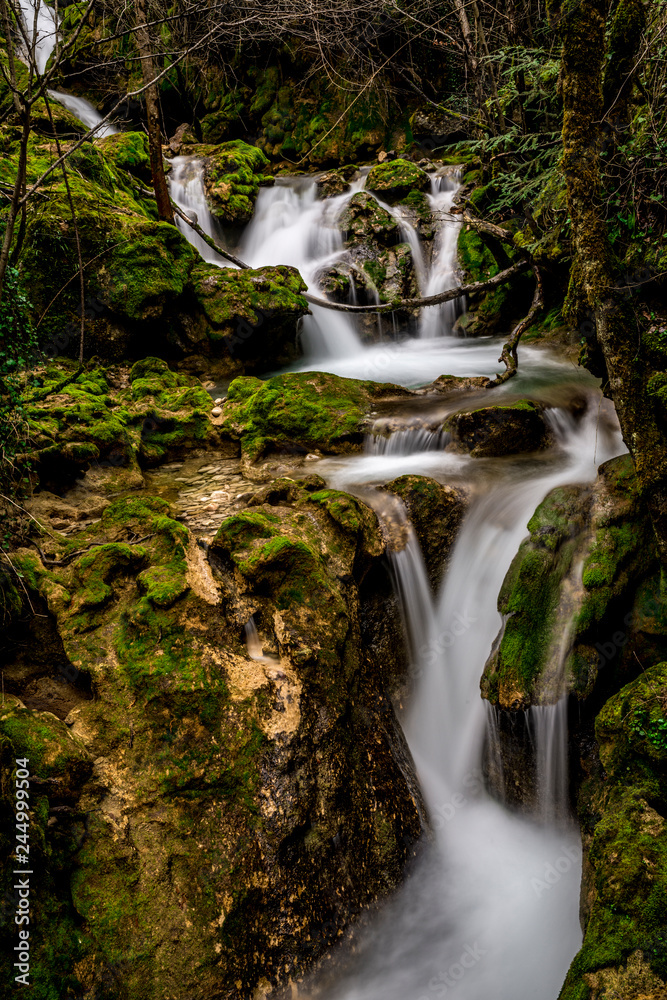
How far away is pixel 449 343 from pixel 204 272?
4486 millimetres

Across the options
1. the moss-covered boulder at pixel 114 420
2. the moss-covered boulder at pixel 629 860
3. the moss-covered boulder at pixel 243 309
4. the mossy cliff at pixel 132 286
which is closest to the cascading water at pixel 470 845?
the moss-covered boulder at pixel 629 860

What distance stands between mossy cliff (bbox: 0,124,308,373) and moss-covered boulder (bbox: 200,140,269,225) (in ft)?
11.1

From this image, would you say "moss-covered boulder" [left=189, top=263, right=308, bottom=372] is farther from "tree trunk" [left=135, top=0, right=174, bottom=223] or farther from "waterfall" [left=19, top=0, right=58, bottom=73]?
"waterfall" [left=19, top=0, right=58, bottom=73]

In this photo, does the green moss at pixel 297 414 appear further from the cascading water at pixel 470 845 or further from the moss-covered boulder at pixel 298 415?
the cascading water at pixel 470 845

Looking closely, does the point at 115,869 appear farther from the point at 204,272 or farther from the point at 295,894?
the point at 204,272

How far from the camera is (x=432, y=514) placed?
17.0ft

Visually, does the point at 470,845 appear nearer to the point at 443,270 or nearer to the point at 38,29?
the point at 38,29

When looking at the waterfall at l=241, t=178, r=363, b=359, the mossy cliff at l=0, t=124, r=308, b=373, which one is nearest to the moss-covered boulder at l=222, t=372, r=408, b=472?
the mossy cliff at l=0, t=124, r=308, b=373

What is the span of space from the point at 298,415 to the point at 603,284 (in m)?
3.81

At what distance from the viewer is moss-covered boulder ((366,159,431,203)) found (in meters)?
12.6

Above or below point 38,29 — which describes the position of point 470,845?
below

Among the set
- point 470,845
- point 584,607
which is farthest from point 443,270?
point 470,845

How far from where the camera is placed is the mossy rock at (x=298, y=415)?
6.62 m

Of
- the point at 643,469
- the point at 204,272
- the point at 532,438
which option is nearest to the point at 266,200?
the point at 204,272
